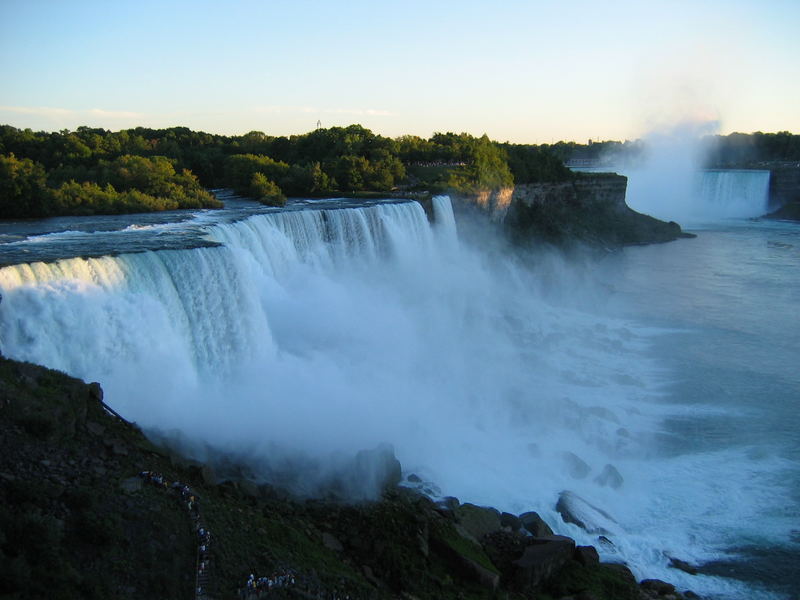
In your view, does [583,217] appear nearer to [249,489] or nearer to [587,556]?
[587,556]

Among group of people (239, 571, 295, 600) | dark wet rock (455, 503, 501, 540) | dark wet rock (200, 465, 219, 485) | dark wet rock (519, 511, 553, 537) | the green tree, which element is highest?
the green tree

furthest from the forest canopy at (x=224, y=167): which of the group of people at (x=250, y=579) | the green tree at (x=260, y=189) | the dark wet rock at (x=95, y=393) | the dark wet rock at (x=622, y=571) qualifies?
the dark wet rock at (x=622, y=571)

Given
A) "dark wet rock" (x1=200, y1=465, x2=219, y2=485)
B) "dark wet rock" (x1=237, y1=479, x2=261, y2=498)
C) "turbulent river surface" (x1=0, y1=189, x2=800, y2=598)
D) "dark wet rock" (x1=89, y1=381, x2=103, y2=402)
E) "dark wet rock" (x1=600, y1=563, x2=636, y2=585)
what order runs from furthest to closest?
"turbulent river surface" (x1=0, y1=189, x2=800, y2=598)
"dark wet rock" (x1=600, y1=563, x2=636, y2=585)
"dark wet rock" (x1=89, y1=381, x2=103, y2=402)
"dark wet rock" (x1=237, y1=479, x2=261, y2=498)
"dark wet rock" (x1=200, y1=465, x2=219, y2=485)

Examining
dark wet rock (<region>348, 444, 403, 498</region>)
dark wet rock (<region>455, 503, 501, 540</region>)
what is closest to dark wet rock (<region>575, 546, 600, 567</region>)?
dark wet rock (<region>455, 503, 501, 540</region>)

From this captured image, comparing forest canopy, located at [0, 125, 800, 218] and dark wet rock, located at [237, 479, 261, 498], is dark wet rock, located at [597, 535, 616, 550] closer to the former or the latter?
dark wet rock, located at [237, 479, 261, 498]

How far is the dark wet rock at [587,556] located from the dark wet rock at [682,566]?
123 cm

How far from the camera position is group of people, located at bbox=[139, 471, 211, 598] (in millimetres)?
6676

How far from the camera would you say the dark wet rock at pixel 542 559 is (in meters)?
8.57

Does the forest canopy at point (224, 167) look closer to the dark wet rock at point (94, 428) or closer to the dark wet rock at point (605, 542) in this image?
the dark wet rock at point (94, 428)

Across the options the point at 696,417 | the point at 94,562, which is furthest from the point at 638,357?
the point at 94,562

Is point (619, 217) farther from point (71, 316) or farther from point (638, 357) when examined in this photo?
point (71, 316)

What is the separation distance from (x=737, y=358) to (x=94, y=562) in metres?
17.3

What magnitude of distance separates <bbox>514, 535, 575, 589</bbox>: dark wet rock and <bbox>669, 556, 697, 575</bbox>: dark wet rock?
166 cm

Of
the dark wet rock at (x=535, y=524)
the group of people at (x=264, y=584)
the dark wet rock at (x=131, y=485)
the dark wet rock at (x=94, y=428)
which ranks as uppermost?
the dark wet rock at (x=94, y=428)
